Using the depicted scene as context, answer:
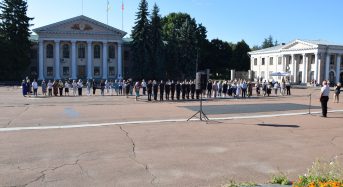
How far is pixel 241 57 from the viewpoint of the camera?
93.9m

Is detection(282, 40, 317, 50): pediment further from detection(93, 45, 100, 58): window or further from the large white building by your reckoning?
detection(93, 45, 100, 58): window

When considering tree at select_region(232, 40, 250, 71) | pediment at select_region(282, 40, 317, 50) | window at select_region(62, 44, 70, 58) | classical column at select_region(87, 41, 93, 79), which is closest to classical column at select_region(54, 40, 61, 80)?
window at select_region(62, 44, 70, 58)

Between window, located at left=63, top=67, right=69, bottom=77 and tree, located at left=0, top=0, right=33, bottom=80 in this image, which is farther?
window, located at left=63, top=67, right=69, bottom=77

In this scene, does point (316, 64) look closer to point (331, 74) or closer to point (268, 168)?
point (331, 74)

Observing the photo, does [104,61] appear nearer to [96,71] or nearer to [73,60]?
[96,71]

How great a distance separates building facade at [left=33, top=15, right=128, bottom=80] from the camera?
6134 cm

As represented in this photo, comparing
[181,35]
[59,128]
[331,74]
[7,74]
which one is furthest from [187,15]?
[59,128]

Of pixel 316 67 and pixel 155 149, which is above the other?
pixel 316 67

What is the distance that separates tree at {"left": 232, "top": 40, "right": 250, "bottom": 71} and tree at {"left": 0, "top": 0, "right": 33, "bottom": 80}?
5374 centimetres

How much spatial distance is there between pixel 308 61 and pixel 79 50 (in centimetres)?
4661

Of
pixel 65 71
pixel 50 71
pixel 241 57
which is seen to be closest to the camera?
pixel 50 71

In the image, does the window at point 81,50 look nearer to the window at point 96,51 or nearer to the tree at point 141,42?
the window at point 96,51

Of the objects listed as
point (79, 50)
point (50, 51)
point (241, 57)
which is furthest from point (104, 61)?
point (241, 57)

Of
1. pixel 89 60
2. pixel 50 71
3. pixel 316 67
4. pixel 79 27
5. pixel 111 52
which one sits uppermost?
pixel 79 27
